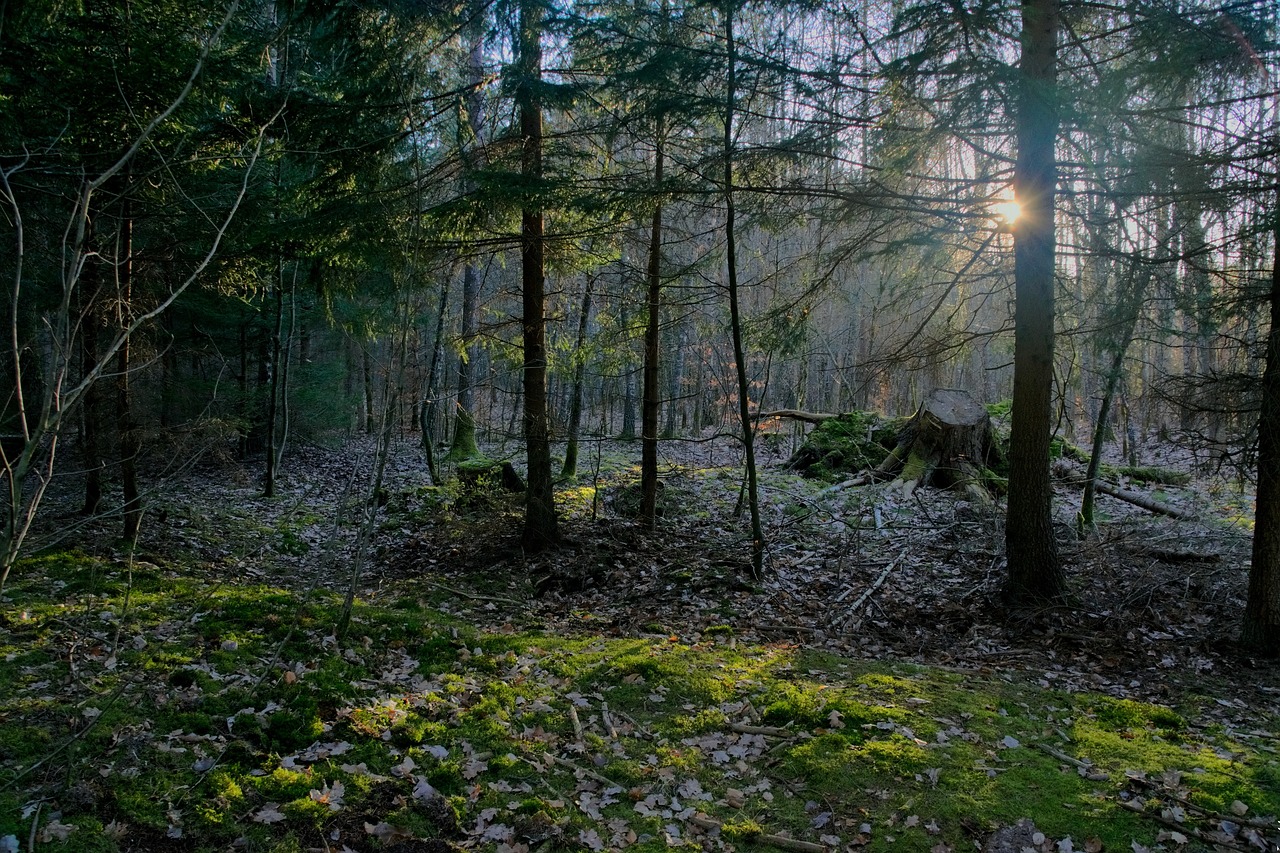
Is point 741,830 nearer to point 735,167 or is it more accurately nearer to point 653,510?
point 735,167

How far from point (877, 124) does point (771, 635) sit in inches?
212

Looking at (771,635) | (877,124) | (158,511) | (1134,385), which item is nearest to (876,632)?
(771,635)

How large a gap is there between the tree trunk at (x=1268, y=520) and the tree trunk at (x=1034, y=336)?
5.02ft

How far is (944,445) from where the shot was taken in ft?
43.8

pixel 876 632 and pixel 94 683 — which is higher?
pixel 94 683

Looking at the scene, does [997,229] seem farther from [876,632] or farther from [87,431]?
[87,431]

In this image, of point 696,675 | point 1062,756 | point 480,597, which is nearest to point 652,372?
point 480,597

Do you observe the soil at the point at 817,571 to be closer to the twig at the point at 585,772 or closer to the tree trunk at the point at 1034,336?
the tree trunk at the point at 1034,336

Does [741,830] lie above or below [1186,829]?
below

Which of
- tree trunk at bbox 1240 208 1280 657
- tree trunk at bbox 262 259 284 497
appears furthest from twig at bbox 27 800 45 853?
tree trunk at bbox 262 259 284 497

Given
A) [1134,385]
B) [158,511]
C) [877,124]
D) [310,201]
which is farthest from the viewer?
[1134,385]

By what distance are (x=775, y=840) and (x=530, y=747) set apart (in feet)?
5.40

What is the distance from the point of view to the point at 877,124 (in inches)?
275

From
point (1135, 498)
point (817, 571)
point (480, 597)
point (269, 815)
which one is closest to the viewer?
point (269, 815)
